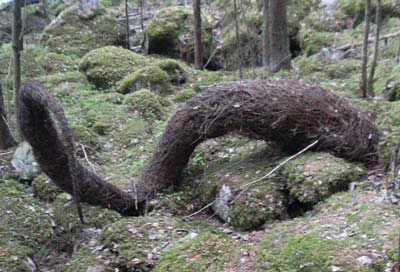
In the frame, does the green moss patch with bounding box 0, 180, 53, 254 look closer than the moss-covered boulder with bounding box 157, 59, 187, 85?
Yes

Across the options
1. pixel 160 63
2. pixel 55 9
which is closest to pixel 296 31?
pixel 160 63

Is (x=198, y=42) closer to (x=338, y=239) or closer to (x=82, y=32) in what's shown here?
(x=82, y=32)

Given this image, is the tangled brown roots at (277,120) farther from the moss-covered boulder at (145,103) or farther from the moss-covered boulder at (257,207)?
the moss-covered boulder at (145,103)

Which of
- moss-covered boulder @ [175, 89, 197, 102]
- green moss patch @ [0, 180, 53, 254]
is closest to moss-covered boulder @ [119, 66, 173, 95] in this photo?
moss-covered boulder @ [175, 89, 197, 102]

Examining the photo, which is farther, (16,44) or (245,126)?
(16,44)

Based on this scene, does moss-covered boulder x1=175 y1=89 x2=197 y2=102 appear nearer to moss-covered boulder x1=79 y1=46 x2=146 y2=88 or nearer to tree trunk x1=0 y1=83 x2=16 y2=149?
moss-covered boulder x1=79 y1=46 x2=146 y2=88

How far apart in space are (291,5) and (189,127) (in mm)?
9928

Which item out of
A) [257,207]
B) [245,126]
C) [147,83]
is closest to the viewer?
[257,207]

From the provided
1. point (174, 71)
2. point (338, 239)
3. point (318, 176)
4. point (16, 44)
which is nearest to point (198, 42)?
point (174, 71)

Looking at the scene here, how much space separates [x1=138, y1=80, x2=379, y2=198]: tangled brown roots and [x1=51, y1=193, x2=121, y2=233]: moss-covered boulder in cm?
69

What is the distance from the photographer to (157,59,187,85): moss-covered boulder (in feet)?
40.1

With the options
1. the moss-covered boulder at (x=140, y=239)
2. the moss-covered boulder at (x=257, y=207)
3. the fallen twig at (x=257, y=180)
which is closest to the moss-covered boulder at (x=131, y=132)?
the fallen twig at (x=257, y=180)

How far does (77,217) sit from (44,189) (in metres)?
1.20

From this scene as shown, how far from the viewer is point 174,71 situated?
12.4 m
